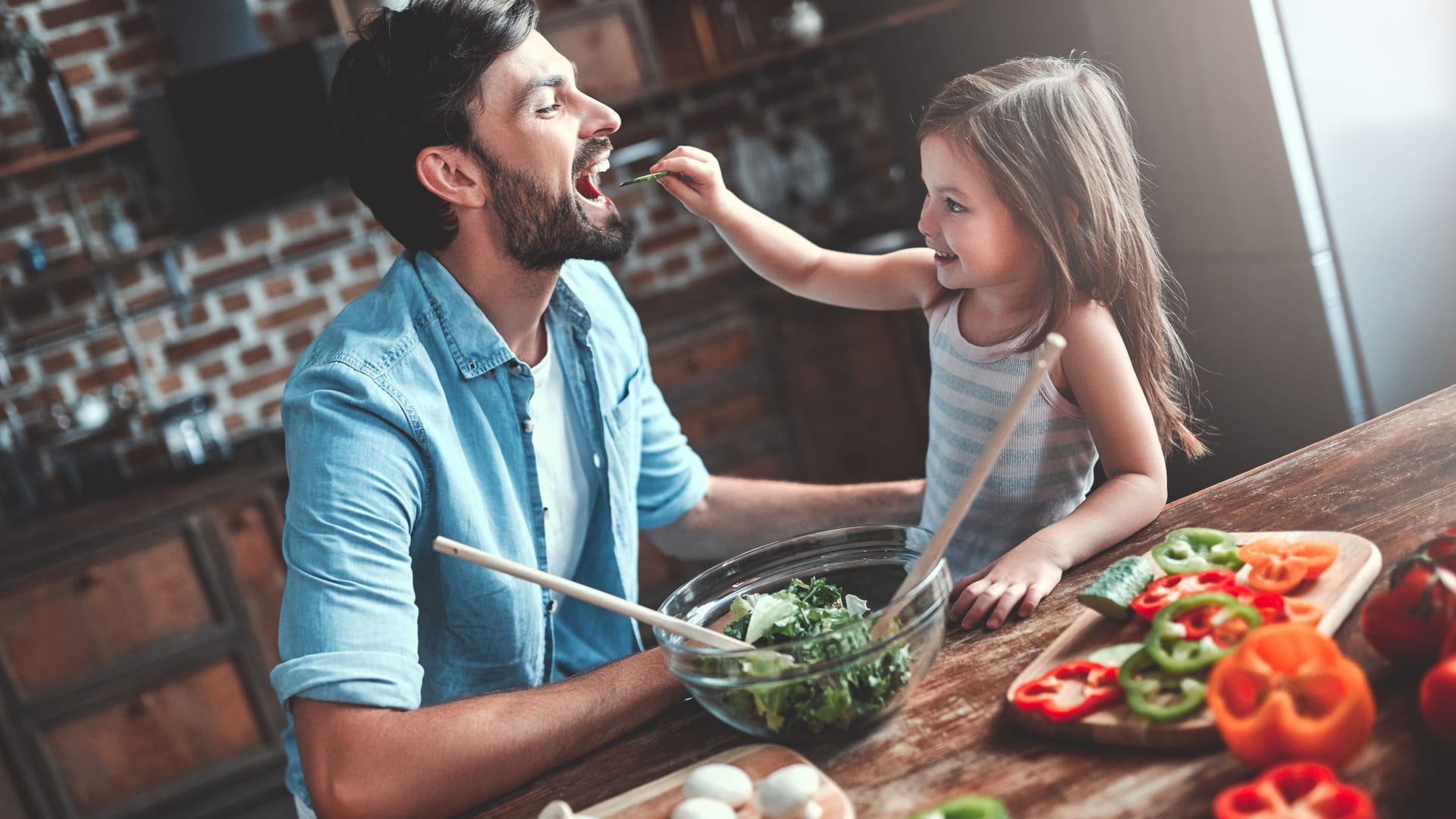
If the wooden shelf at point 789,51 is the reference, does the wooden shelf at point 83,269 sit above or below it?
below

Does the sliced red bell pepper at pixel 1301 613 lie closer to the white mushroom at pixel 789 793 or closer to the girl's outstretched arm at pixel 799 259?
the white mushroom at pixel 789 793

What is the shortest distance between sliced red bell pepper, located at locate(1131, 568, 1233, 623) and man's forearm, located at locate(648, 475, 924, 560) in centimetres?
55

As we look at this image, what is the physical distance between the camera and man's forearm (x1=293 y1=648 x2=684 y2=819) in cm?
98

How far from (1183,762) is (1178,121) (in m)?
1.65

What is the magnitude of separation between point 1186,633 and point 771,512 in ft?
2.68

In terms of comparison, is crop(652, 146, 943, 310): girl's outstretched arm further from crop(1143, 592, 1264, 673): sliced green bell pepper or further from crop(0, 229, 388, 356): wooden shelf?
crop(0, 229, 388, 356): wooden shelf

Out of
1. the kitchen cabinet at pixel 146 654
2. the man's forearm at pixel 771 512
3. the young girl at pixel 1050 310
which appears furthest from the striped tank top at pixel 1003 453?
the kitchen cabinet at pixel 146 654

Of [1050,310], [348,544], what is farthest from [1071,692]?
[348,544]

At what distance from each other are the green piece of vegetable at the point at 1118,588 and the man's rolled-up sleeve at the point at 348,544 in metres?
0.62

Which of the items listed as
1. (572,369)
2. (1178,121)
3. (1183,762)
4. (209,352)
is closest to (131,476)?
(209,352)

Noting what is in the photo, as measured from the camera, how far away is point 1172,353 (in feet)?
3.92

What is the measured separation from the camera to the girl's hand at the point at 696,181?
1331mm

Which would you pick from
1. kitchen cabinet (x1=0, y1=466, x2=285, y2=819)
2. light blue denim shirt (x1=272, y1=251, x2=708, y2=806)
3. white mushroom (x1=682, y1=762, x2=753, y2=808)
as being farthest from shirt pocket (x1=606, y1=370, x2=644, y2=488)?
kitchen cabinet (x1=0, y1=466, x2=285, y2=819)

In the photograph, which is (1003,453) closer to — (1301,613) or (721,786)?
(1301,613)
